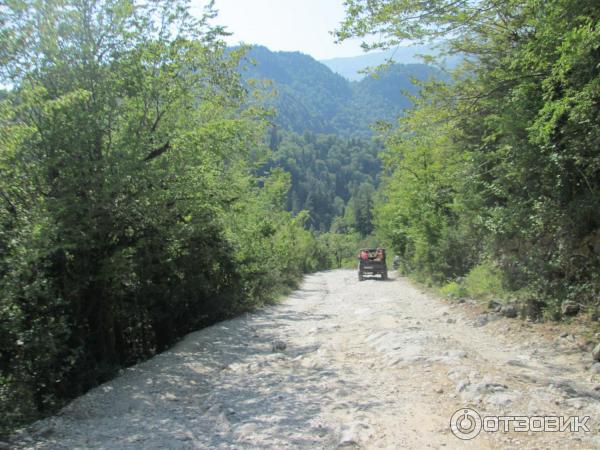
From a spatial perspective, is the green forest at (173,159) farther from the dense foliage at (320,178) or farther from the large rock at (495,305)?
the dense foliage at (320,178)

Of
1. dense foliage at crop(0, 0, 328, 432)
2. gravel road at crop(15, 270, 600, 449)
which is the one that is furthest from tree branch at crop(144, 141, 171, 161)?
gravel road at crop(15, 270, 600, 449)

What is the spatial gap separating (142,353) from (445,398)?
7790 mm

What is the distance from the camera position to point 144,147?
8.10 m

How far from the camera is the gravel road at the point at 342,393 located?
4941mm

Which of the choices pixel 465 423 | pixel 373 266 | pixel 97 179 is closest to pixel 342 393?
pixel 465 423

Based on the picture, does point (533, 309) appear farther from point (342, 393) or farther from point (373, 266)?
point (373, 266)

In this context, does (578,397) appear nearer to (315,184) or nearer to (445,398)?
(445,398)

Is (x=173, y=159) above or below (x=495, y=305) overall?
above

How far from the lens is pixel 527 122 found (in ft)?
30.2

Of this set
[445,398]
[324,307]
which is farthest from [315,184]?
[445,398]

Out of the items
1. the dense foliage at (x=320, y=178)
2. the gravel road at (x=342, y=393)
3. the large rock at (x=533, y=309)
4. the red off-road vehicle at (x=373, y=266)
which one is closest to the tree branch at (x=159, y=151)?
the gravel road at (x=342, y=393)

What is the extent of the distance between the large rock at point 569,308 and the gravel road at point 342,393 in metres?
0.61

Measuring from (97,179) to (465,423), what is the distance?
20.1 feet

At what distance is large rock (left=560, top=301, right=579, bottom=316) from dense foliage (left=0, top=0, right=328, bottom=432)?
7.63 m
